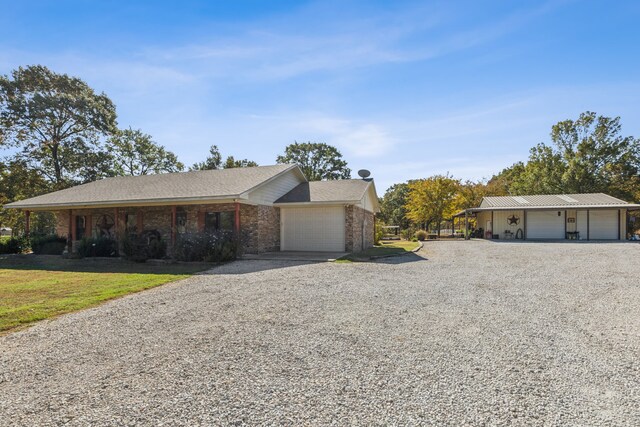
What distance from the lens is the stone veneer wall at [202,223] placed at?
15.3m

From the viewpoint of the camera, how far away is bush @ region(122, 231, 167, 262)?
14.1 m

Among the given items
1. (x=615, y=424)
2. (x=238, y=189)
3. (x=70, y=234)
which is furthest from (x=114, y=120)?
(x=615, y=424)

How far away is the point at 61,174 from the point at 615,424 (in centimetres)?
3623

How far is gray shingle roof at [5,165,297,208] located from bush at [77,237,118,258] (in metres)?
1.62

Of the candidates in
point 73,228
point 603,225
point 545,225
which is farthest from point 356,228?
point 603,225

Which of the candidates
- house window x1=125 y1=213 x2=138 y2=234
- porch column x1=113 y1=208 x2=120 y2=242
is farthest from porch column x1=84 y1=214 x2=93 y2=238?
house window x1=125 y1=213 x2=138 y2=234

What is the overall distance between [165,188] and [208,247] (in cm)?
523

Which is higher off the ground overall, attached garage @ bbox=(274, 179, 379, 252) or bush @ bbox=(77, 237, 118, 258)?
attached garage @ bbox=(274, 179, 379, 252)

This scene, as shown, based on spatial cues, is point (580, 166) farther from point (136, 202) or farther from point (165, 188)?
point (136, 202)

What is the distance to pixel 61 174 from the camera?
98.3 ft

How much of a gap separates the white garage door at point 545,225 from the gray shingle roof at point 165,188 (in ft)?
58.0

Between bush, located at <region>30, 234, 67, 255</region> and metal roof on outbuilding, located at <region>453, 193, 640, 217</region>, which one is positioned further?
metal roof on outbuilding, located at <region>453, 193, 640, 217</region>

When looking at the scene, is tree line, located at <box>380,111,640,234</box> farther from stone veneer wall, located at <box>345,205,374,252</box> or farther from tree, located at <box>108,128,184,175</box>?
tree, located at <box>108,128,184,175</box>

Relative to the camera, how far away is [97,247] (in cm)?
1561
